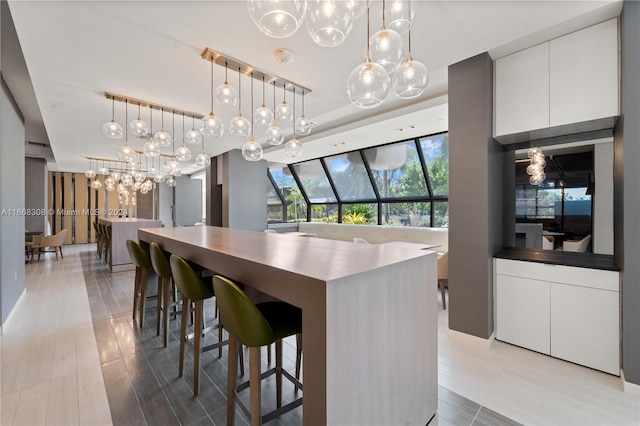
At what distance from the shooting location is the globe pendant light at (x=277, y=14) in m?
1.29

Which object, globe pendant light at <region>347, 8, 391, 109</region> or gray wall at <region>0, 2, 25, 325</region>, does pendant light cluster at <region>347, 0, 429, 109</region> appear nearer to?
globe pendant light at <region>347, 8, 391, 109</region>

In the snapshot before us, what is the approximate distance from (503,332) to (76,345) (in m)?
4.39

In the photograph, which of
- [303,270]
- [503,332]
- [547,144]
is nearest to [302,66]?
[303,270]

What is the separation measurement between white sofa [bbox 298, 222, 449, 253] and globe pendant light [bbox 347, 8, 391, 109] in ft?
10.6

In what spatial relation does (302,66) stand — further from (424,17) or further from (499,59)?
(499,59)

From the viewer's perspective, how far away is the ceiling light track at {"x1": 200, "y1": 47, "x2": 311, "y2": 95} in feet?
8.91

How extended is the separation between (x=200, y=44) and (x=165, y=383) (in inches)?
114

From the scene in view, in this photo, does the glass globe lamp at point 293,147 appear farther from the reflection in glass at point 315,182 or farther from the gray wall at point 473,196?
the reflection in glass at point 315,182

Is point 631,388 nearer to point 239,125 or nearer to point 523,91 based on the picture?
point 523,91

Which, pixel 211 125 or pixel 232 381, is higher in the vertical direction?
pixel 211 125

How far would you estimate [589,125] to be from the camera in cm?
261

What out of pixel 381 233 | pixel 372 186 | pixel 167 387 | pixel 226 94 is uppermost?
pixel 226 94

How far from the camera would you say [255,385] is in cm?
148

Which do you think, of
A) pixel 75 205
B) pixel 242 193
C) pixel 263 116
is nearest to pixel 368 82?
pixel 263 116
